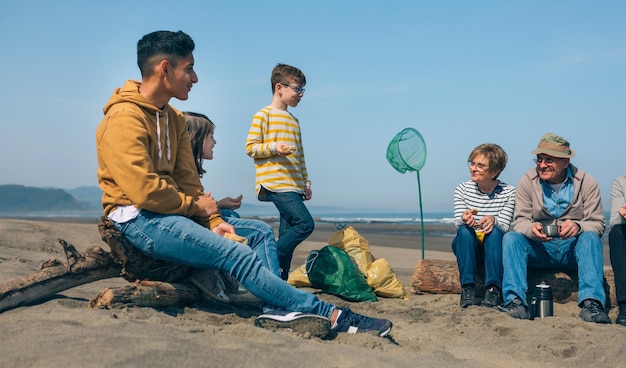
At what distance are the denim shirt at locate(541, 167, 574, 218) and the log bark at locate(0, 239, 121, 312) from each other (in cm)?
347

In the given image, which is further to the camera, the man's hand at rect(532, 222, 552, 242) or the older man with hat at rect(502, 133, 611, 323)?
the man's hand at rect(532, 222, 552, 242)

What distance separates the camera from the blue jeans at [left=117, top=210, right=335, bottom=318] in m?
3.58

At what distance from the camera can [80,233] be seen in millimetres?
12344

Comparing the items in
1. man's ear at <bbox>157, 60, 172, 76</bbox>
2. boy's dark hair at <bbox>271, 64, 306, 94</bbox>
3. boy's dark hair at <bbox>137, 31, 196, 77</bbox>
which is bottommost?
man's ear at <bbox>157, 60, 172, 76</bbox>

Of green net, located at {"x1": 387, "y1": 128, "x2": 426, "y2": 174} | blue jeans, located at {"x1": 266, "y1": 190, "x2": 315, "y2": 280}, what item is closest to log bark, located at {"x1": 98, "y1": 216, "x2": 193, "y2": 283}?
blue jeans, located at {"x1": 266, "y1": 190, "x2": 315, "y2": 280}

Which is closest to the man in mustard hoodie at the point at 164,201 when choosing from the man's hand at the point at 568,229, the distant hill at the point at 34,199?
the man's hand at the point at 568,229

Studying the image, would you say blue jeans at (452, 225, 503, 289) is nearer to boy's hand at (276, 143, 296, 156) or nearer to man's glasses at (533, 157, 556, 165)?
man's glasses at (533, 157, 556, 165)

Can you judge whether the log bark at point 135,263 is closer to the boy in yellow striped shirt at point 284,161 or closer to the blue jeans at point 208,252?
the blue jeans at point 208,252

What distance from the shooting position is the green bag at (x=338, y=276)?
551 cm

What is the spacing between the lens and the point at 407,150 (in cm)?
736

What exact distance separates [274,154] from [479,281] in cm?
216

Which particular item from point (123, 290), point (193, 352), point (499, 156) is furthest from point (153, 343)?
point (499, 156)

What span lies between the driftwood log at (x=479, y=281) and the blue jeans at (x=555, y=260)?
10 cm

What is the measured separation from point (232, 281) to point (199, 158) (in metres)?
1.03
